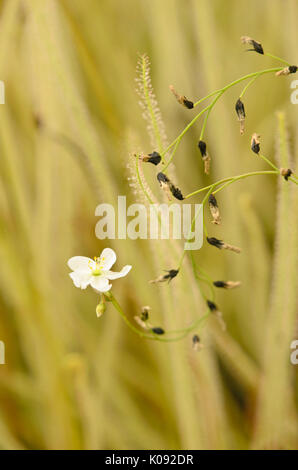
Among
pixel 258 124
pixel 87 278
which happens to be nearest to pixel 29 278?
pixel 87 278

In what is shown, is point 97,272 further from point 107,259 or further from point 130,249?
point 130,249

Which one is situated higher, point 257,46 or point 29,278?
point 257,46

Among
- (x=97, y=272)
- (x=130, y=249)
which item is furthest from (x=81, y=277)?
(x=130, y=249)

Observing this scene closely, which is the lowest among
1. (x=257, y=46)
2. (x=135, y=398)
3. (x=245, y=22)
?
(x=135, y=398)

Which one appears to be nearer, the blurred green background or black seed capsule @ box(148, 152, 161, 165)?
black seed capsule @ box(148, 152, 161, 165)

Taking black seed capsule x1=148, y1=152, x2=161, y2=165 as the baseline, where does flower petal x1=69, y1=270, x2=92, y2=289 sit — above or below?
below

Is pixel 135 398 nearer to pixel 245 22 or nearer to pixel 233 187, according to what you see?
pixel 233 187

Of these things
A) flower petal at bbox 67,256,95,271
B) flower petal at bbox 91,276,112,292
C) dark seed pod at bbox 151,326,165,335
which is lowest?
dark seed pod at bbox 151,326,165,335
